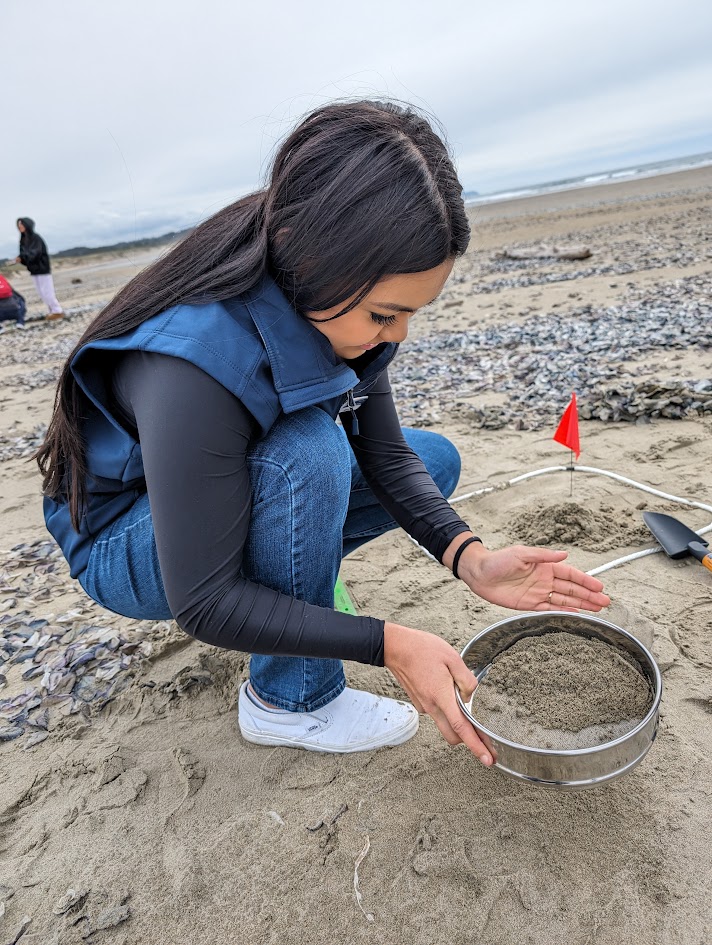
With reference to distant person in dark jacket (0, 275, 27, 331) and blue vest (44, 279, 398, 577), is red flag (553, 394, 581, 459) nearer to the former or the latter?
blue vest (44, 279, 398, 577)

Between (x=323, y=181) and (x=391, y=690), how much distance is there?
1.43 metres

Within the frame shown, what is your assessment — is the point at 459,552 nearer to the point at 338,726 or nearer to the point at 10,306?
the point at 338,726

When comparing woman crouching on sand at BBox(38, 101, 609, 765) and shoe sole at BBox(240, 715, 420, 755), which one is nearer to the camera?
woman crouching on sand at BBox(38, 101, 609, 765)

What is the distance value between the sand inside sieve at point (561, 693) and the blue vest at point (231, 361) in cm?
87

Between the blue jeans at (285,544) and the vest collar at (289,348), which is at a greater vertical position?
the vest collar at (289,348)

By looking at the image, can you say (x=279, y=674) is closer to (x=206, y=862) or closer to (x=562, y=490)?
(x=206, y=862)

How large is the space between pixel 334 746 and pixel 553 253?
9.46 m

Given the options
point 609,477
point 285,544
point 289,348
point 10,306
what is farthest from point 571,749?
point 10,306

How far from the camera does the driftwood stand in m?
9.19

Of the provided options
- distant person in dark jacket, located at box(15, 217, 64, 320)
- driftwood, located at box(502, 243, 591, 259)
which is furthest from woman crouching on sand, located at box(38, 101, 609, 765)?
distant person in dark jacket, located at box(15, 217, 64, 320)

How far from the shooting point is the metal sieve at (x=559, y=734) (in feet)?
4.08

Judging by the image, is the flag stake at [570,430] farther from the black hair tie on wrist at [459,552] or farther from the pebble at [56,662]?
the pebble at [56,662]

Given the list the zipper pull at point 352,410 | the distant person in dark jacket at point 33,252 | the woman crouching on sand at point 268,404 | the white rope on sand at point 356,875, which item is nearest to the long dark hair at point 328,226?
the woman crouching on sand at point 268,404

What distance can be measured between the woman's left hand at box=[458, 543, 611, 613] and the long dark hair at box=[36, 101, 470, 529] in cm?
76
